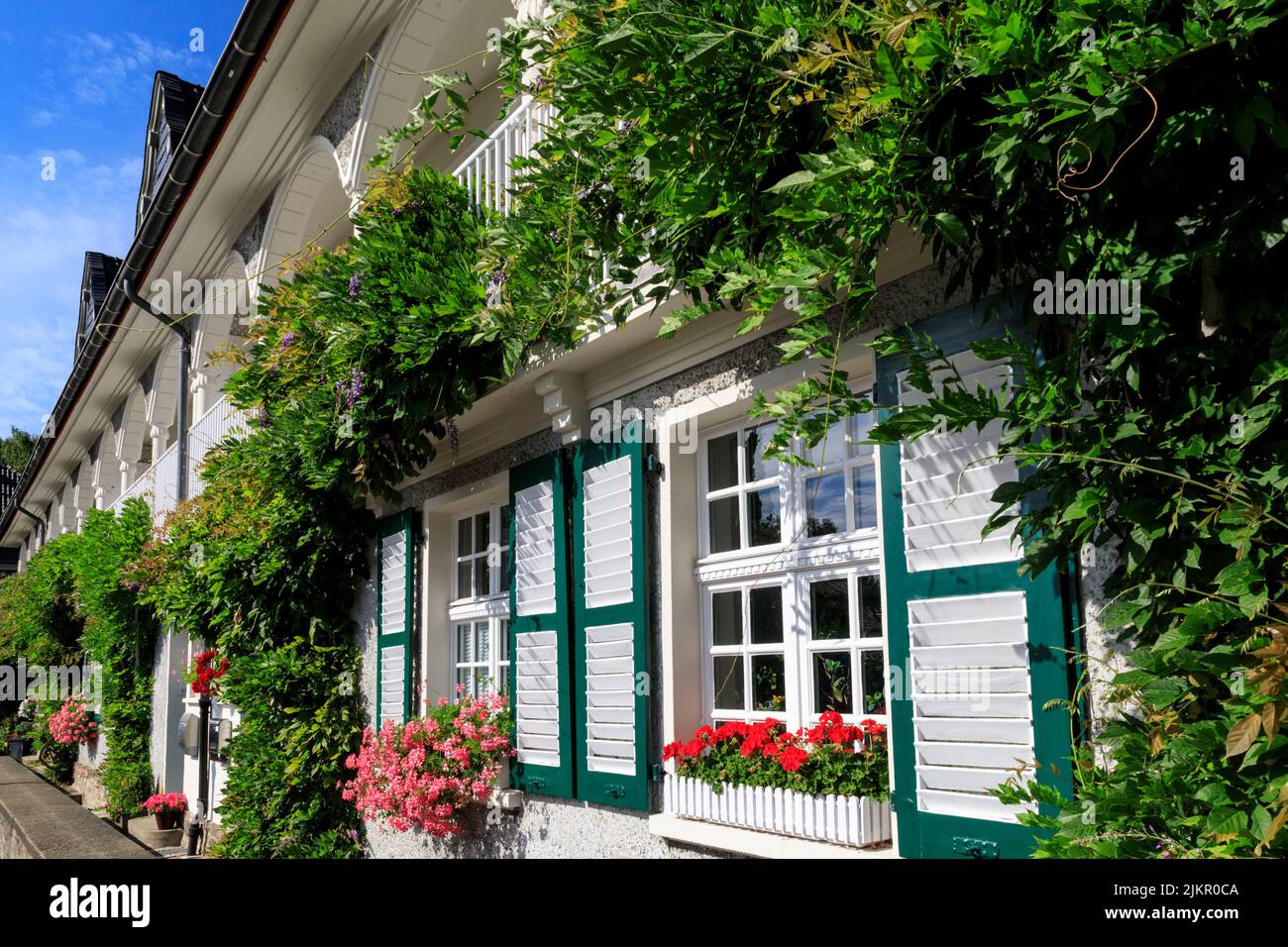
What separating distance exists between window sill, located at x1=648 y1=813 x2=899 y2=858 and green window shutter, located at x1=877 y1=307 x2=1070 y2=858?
26cm

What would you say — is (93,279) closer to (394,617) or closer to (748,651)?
(394,617)

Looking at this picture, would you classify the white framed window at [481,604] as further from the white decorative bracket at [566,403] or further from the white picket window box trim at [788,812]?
the white picket window box trim at [788,812]

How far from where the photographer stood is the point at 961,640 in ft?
9.82

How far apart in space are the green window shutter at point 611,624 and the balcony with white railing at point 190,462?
18.7 feet

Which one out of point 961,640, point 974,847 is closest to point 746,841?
point 974,847

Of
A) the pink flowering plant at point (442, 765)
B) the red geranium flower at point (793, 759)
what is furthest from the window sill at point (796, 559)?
the pink flowering plant at point (442, 765)

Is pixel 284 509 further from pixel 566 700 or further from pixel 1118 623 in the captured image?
pixel 1118 623

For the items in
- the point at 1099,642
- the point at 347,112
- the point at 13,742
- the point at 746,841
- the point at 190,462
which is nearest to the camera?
the point at 1099,642

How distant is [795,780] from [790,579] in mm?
808

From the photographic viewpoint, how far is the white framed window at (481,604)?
6020 millimetres

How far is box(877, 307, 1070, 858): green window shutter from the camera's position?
9.09 ft

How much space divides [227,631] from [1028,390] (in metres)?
6.54
